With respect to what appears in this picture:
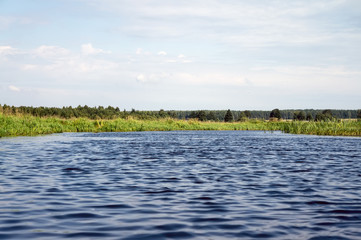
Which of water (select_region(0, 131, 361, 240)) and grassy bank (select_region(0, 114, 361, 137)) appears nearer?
water (select_region(0, 131, 361, 240))

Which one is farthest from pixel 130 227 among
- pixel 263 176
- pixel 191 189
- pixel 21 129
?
pixel 21 129

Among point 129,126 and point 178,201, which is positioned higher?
point 129,126

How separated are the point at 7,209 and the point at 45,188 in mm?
2766

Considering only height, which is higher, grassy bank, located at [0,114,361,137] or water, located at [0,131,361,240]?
grassy bank, located at [0,114,361,137]

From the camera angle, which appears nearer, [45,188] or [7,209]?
[7,209]

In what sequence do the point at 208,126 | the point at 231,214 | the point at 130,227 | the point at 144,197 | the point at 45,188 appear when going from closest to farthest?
the point at 130,227 → the point at 231,214 → the point at 144,197 → the point at 45,188 → the point at 208,126

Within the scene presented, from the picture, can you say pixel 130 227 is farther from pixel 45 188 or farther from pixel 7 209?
pixel 45 188

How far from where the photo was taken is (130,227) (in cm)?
766

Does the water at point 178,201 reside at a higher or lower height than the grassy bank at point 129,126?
lower

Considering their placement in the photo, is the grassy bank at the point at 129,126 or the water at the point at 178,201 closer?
the water at the point at 178,201

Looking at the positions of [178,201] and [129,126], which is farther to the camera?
[129,126]

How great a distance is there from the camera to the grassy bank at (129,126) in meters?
39.6

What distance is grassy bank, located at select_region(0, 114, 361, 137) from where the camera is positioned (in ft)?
130

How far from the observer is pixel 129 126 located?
5953cm
